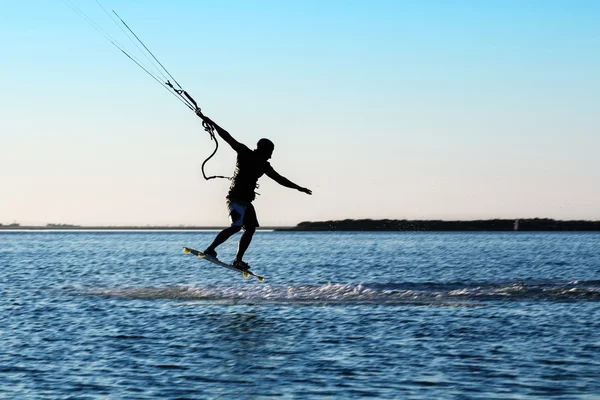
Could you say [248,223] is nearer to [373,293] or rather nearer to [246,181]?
[246,181]

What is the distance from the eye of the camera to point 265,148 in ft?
68.7

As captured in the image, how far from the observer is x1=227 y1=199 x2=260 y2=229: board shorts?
836 inches

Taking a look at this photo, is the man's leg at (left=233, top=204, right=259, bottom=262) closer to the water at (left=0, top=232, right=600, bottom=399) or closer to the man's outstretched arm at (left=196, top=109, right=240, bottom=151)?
the man's outstretched arm at (left=196, top=109, right=240, bottom=151)

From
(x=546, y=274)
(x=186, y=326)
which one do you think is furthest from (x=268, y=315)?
(x=546, y=274)

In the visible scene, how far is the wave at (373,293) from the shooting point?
32094 mm

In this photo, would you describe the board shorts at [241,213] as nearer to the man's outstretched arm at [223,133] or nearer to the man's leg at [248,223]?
the man's leg at [248,223]

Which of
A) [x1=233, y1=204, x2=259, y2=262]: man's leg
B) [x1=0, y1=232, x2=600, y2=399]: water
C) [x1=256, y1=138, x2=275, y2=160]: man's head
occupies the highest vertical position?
[x1=256, y1=138, x2=275, y2=160]: man's head

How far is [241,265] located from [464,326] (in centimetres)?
615

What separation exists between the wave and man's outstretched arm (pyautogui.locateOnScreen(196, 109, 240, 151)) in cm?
1157

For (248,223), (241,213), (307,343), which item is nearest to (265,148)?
(241,213)

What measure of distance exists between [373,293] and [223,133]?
1670 centimetres

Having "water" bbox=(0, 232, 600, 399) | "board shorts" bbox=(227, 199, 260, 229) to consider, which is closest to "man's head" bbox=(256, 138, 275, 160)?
"board shorts" bbox=(227, 199, 260, 229)

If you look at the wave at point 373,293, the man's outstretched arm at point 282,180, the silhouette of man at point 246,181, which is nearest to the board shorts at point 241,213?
the silhouette of man at point 246,181

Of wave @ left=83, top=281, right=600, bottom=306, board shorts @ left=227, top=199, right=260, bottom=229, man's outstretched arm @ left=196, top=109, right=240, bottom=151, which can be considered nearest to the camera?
man's outstretched arm @ left=196, top=109, right=240, bottom=151
